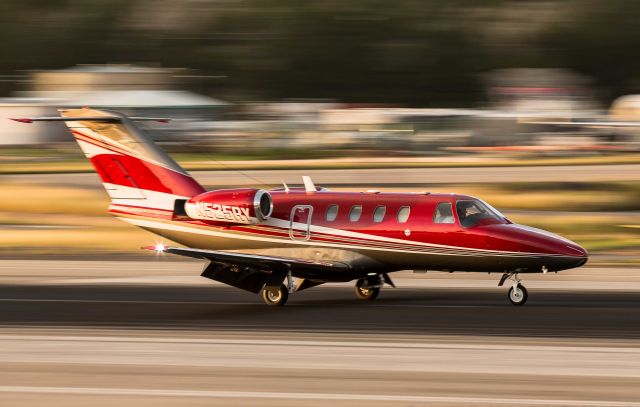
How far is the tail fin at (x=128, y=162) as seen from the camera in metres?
22.6

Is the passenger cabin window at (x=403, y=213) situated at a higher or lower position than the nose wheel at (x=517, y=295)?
higher

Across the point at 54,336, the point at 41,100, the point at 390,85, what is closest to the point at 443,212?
the point at 54,336

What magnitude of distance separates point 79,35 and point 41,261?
120 meters

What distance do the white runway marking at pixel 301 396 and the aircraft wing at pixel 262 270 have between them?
280 inches

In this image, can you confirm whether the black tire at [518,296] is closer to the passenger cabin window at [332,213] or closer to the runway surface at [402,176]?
the passenger cabin window at [332,213]

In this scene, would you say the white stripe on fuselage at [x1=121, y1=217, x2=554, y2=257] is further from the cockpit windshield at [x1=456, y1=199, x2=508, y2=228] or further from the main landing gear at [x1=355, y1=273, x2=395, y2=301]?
the main landing gear at [x1=355, y1=273, x2=395, y2=301]

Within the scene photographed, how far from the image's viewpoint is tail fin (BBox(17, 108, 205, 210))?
22.6 metres

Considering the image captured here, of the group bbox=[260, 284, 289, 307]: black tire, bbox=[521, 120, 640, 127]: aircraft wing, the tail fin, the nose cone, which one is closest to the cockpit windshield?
the nose cone

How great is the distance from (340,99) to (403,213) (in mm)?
114027

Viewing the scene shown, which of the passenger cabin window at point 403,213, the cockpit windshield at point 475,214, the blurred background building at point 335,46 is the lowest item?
the passenger cabin window at point 403,213

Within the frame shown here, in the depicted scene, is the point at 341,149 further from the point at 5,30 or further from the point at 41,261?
the point at 5,30

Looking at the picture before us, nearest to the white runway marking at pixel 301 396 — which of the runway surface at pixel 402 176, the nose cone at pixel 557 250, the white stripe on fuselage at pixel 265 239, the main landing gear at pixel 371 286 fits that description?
the nose cone at pixel 557 250

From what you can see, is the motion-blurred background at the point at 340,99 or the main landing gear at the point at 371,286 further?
the motion-blurred background at the point at 340,99

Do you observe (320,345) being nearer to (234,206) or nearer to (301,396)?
(301,396)
